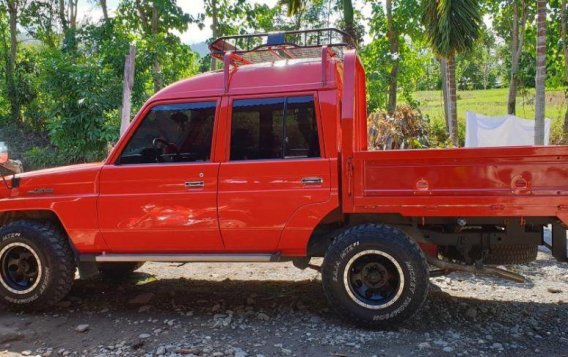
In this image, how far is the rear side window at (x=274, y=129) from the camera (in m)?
4.57

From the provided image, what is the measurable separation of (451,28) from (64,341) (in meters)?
11.9

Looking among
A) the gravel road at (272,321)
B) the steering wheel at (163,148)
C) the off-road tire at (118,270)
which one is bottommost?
the gravel road at (272,321)

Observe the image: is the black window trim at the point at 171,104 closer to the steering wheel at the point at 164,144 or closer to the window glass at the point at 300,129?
the steering wheel at the point at 164,144

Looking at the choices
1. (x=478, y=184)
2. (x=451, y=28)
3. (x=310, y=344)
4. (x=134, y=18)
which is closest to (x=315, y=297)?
(x=310, y=344)

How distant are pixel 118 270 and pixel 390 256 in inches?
131

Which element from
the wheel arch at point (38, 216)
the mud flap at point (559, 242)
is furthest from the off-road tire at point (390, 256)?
the wheel arch at point (38, 216)

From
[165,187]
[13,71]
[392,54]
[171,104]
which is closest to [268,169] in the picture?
[165,187]

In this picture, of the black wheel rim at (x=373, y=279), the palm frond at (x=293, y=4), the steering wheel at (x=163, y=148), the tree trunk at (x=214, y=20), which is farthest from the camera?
the tree trunk at (x=214, y=20)

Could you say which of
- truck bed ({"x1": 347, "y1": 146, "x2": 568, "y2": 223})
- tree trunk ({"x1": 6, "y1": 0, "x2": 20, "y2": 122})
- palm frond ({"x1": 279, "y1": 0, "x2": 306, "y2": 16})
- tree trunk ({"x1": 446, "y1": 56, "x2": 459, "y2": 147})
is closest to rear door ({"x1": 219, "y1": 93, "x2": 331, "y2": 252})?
truck bed ({"x1": 347, "y1": 146, "x2": 568, "y2": 223})

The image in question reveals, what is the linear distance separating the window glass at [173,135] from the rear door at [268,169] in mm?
257

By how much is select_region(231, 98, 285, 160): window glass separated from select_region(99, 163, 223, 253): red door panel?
291 mm

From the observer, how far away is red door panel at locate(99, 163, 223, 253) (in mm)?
4664

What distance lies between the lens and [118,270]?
6102mm

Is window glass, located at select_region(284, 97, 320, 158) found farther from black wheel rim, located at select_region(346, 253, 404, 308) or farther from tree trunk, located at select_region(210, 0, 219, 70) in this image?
tree trunk, located at select_region(210, 0, 219, 70)
